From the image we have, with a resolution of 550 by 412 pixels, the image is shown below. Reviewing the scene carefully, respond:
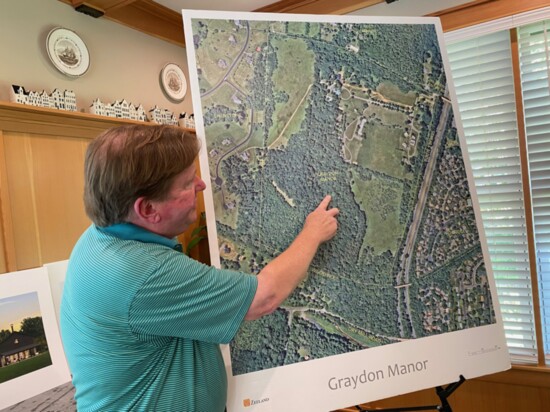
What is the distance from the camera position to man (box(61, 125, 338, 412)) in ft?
2.72

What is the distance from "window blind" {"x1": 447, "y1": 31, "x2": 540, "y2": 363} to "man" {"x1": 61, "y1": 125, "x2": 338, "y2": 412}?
6.02 ft

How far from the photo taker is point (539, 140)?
7.15 ft

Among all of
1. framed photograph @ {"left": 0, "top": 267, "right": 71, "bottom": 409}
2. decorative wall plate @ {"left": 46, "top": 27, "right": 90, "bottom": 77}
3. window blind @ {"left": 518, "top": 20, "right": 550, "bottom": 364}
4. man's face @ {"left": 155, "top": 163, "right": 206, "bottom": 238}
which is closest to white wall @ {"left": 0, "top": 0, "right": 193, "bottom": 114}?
decorative wall plate @ {"left": 46, "top": 27, "right": 90, "bottom": 77}

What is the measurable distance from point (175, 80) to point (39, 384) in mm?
2398

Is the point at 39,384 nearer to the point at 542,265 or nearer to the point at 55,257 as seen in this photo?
the point at 55,257

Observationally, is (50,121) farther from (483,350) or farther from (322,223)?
(483,350)

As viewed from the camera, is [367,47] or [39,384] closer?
[367,47]

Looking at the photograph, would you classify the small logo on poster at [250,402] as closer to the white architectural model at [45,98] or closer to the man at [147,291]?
the man at [147,291]

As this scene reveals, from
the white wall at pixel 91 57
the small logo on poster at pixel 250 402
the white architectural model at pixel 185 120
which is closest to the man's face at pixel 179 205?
the small logo on poster at pixel 250 402

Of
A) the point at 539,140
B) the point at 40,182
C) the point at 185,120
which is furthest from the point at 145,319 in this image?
the point at 185,120

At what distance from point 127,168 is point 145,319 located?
31 centimetres

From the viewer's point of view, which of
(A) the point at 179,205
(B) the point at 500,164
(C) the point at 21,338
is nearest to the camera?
(A) the point at 179,205

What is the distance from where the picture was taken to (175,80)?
3195 millimetres

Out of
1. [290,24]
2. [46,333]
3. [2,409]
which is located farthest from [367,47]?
[2,409]
